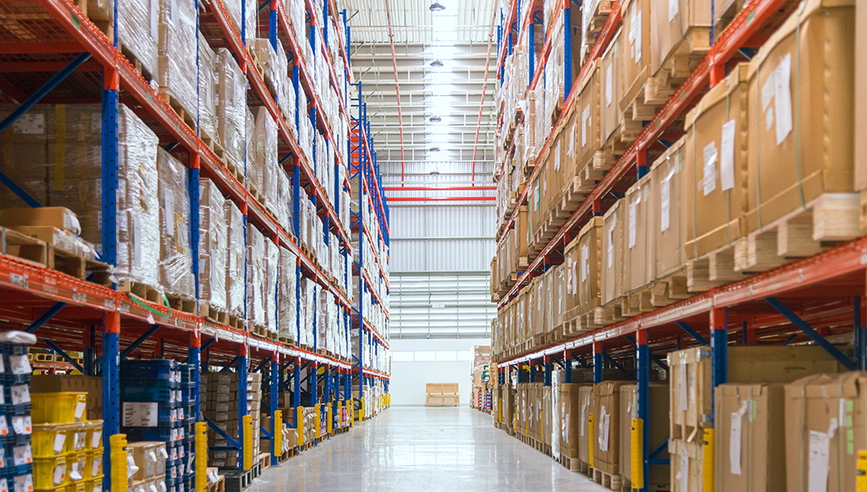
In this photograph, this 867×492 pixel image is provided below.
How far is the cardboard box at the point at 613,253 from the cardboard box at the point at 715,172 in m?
1.53

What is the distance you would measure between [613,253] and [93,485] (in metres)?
4.12

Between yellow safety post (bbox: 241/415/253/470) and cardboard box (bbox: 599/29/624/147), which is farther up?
cardboard box (bbox: 599/29/624/147)

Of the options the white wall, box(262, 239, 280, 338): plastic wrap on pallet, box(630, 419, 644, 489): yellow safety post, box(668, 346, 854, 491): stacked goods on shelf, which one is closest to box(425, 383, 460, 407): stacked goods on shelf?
the white wall

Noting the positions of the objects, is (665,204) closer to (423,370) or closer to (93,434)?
(93,434)

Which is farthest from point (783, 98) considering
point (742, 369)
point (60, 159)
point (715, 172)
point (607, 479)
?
point (607, 479)

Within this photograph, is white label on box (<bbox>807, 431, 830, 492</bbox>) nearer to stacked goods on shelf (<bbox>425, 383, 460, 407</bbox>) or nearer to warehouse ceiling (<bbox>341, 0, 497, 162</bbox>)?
warehouse ceiling (<bbox>341, 0, 497, 162</bbox>)

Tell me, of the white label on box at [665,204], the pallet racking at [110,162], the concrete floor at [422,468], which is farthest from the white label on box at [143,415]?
the white label on box at [665,204]

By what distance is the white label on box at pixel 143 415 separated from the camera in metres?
5.24

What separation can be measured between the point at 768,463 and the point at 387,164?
30.6 m

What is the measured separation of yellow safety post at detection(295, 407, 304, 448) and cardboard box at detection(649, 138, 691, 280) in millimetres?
6430

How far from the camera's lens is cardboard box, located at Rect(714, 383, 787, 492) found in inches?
141

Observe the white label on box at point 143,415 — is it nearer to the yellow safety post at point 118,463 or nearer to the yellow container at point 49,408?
the yellow safety post at point 118,463

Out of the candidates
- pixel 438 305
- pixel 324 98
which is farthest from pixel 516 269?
pixel 438 305

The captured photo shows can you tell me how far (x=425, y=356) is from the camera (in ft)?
108
